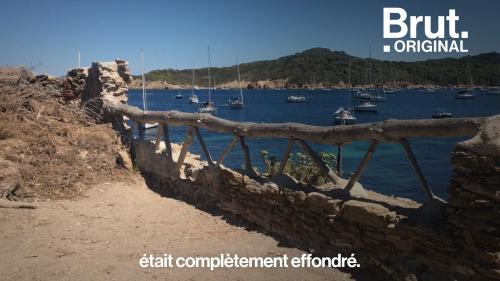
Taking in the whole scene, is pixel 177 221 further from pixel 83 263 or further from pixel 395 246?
pixel 395 246

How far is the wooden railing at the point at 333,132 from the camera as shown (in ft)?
15.7

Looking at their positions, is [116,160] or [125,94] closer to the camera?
[116,160]

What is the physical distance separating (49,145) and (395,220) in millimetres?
7801

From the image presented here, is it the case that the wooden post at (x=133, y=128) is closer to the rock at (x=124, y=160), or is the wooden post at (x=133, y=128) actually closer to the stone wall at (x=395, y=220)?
the rock at (x=124, y=160)

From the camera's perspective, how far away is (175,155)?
10047mm

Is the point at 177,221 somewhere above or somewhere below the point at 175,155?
below

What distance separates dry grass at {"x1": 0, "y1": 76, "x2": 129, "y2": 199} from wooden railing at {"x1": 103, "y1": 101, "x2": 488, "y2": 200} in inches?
60.3

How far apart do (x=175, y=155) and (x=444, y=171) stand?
17066 mm

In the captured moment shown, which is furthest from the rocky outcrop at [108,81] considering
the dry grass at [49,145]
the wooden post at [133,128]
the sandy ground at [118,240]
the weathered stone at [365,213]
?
the weathered stone at [365,213]

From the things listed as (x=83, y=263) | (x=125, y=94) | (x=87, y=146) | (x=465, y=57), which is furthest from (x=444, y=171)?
(x=465, y=57)

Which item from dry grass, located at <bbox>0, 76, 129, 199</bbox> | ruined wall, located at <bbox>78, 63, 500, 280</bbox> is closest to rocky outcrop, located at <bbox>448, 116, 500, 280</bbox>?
ruined wall, located at <bbox>78, 63, 500, 280</bbox>

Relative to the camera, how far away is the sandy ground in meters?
5.75

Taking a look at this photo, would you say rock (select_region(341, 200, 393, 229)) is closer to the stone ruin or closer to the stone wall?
the stone wall

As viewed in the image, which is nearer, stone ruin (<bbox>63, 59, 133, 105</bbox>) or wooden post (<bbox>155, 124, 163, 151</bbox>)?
wooden post (<bbox>155, 124, 163, 151</bbox>)
